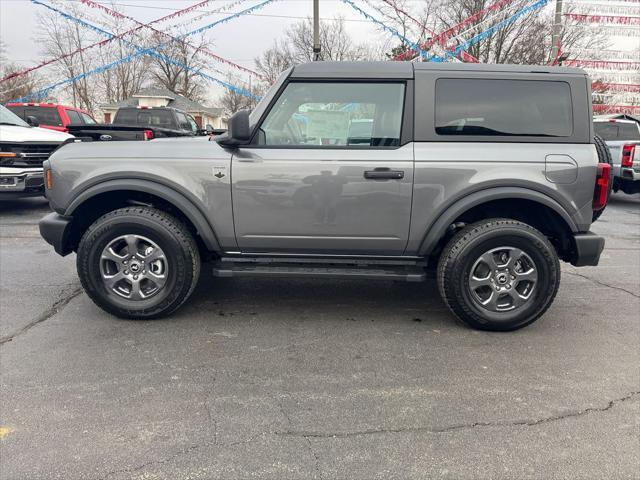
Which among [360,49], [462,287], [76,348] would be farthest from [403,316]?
[360,49]

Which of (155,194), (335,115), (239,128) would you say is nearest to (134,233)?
(155,194)

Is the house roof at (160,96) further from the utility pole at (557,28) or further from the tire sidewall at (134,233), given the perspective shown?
the tire sidewall at (134,233)

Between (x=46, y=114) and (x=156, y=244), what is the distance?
1092 cm

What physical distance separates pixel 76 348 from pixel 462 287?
2.83 metres

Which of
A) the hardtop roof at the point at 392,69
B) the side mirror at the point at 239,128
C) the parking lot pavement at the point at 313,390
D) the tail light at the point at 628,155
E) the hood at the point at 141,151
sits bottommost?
the parking lot pavement at the point at 313,390

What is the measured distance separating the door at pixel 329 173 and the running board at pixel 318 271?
15 centimetres

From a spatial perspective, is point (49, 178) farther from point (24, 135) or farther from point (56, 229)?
point (24, 135)

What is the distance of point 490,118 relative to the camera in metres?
3.46

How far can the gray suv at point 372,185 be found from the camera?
11.2 feet

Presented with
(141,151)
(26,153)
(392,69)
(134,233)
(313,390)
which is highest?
(392,69)

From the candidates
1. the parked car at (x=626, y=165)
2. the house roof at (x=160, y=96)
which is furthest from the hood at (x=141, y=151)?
the house roof at (x=160, y=96)

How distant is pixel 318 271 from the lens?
142 inches

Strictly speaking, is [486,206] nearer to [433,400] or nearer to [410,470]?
[433,400]

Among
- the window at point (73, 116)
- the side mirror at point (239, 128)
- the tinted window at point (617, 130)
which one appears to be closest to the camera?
the side mirror at point (239, 128)
